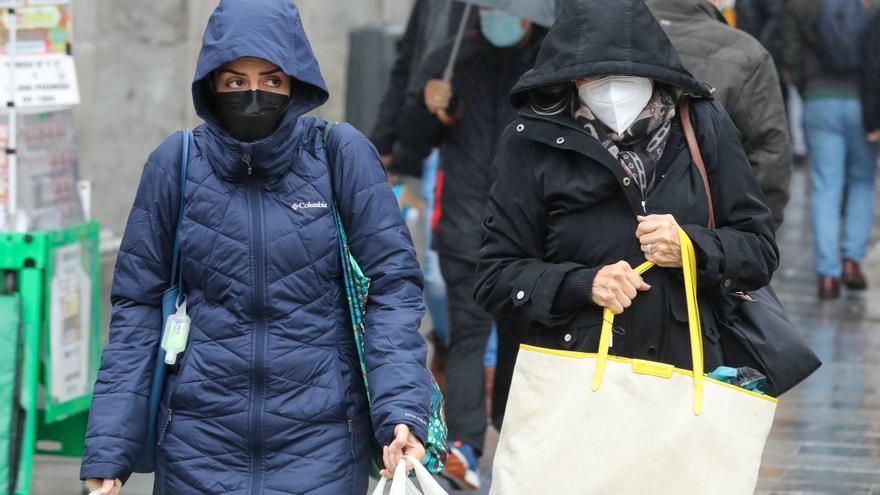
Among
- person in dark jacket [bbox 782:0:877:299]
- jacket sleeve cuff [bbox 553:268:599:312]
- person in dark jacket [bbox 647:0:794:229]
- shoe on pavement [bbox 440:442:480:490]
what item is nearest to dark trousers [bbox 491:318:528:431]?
shoe on pavement [bbox 440:442:480:490]

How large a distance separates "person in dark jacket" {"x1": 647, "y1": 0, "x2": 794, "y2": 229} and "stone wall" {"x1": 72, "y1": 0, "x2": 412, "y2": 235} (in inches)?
157

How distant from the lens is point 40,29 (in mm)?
5816

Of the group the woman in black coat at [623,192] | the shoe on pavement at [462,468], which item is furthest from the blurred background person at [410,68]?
the woman in black coat at [623,192]

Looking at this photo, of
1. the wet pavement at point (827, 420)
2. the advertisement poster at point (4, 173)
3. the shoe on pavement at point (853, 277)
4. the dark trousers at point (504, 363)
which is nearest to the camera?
the dark trousers at point (504, 363)

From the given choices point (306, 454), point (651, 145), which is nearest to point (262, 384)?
point (306, 454)

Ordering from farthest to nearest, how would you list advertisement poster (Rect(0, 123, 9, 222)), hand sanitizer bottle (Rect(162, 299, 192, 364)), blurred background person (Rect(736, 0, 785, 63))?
1. blurred background person (Rect(736, 0, 785, 63))
2. advertisement poster (Rect(0, 123, 9, 222))
3. hand sanitizer bottle (Rect(162, 299, 192, 364))

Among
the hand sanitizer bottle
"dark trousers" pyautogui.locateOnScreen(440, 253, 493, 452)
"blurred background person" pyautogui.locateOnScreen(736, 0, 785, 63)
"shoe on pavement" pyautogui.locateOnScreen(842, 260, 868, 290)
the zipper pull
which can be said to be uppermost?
the zipper pull

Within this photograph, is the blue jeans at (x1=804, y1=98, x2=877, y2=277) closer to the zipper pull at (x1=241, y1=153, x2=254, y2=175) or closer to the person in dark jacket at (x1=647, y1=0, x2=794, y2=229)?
the person in dark jacket at (x1=647, y1=0, x2=794, y2=229)

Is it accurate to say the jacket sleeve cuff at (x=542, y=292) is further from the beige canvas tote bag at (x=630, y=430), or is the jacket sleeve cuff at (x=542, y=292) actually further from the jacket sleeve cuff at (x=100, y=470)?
the jacket sleeve cuff at (x=100, y=470)

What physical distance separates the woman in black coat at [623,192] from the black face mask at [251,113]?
62 cm

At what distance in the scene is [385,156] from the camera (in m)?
7.04

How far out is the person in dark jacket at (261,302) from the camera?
141 inches

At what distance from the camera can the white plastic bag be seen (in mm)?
3412

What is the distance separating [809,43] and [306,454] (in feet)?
26.0
